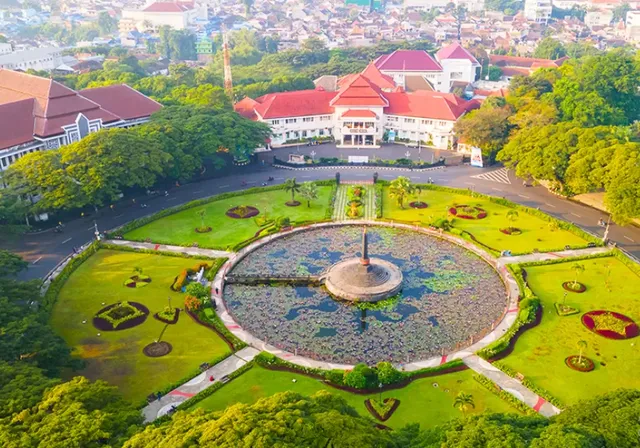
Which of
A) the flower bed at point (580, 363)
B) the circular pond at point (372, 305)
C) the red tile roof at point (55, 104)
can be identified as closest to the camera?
the flower bed at point (580, 363)

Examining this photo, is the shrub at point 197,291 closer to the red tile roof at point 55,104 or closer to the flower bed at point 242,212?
the flower bed at point 242,212

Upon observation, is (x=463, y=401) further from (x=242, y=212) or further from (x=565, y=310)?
(x=242, y=212)

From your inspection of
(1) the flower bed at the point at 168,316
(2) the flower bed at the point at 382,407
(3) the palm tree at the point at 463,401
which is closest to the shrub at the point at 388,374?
(2) the flower bed at the point at 382,407

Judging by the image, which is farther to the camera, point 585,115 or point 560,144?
point 585,115

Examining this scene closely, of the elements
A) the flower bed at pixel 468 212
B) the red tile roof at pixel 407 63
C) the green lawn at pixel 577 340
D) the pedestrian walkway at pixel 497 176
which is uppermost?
the red tile roof at pixel 407 63

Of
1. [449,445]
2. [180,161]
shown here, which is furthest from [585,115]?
[449,445]

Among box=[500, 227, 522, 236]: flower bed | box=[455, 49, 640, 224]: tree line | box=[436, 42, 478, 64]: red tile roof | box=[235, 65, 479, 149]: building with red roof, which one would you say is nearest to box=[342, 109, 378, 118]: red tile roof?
box=[235, 65, 479, 149]: building with red roof

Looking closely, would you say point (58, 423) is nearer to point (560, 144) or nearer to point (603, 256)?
point (603, 256)
